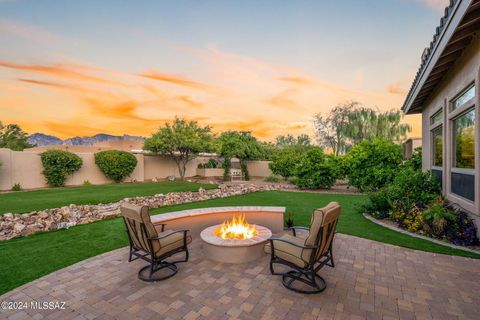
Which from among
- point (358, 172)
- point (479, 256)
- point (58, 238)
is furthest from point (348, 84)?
point (58, 238)

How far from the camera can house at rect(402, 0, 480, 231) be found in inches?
157

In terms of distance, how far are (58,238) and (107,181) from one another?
477 inches

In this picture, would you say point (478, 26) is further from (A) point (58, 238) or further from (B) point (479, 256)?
(A) point (58, 238)

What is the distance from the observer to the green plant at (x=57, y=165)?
44.4 feet

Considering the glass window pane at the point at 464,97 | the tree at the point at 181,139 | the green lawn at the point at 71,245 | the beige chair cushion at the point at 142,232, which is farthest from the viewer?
the tree at the point at 181,139

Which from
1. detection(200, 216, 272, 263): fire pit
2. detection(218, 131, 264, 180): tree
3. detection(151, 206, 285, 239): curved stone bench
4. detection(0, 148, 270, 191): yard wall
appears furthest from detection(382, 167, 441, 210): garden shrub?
detection(0, 148, 270, 191): yard wall

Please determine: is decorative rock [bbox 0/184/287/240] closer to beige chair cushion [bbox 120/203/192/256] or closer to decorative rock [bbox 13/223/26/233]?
decorative rock [bbox 13/223/26/233]

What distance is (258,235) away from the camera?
4539 millimetres

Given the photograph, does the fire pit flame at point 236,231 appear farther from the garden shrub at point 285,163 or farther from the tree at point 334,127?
the tree at point 334,127

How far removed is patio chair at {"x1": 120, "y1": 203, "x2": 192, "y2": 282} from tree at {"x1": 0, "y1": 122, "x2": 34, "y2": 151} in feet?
103

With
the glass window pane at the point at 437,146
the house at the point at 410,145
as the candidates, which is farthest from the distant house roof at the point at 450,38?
the house at the point at 410,145

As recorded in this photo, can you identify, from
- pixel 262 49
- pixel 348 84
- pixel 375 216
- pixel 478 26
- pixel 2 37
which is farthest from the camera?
pixel 348 84

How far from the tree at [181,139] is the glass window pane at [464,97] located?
15285 millimetres

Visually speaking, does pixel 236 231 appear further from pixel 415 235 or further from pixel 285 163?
pixel 285 163
